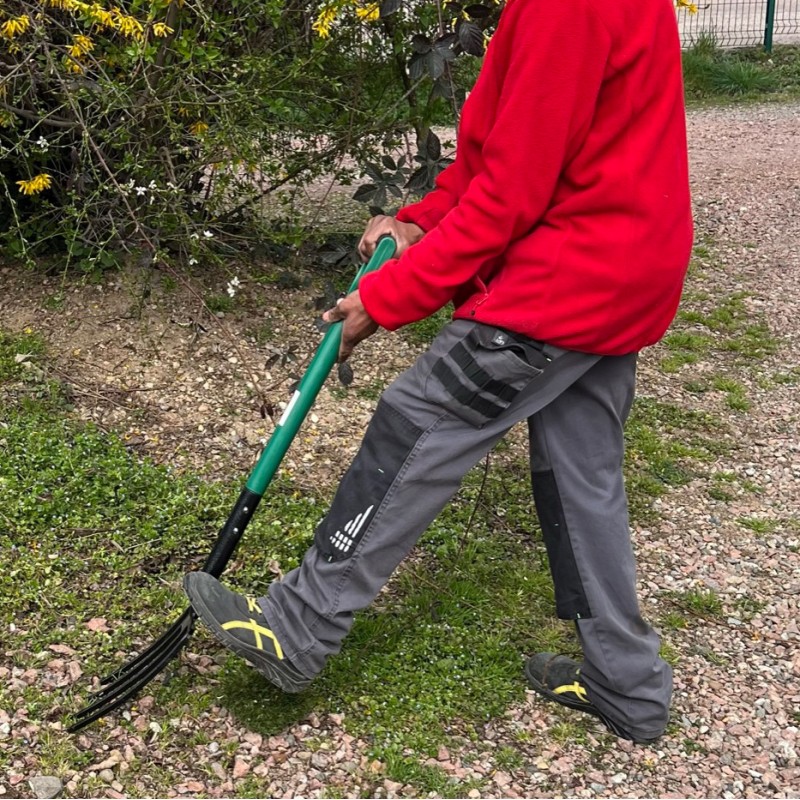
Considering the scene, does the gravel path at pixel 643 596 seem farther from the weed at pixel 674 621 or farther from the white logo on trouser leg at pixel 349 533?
the white logo on trouser leg at pixel 349 533

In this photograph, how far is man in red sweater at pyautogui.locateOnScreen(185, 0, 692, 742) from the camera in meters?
2.38

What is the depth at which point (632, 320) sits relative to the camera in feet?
8.51

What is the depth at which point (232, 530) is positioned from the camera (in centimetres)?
289

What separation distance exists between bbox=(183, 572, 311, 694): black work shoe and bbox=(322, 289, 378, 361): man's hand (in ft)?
2.26

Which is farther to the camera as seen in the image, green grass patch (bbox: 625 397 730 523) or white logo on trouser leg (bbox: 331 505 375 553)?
green grass patch (bbox: 625 397 730 523)

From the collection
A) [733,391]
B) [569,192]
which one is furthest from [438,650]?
[733,391]

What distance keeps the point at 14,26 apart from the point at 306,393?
189 centimetres

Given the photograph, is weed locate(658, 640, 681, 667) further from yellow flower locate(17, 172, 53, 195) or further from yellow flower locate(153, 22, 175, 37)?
yellow flower locate(17, 172, 53, 195)

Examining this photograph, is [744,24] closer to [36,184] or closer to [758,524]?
[758,524]

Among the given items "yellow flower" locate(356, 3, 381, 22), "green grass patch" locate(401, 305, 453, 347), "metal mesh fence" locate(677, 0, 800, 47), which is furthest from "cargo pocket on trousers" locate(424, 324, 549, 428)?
"metal mesh fence" locate(677, 0, 800, 47)

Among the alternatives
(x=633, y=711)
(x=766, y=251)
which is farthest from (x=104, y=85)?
(x=766, y=251)

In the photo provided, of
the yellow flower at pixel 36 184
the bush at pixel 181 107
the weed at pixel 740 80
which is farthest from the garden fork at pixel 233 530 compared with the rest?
the weed at pixel 740 80

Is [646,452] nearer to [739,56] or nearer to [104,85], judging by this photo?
[104,85]

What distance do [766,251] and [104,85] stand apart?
14.0 feet
